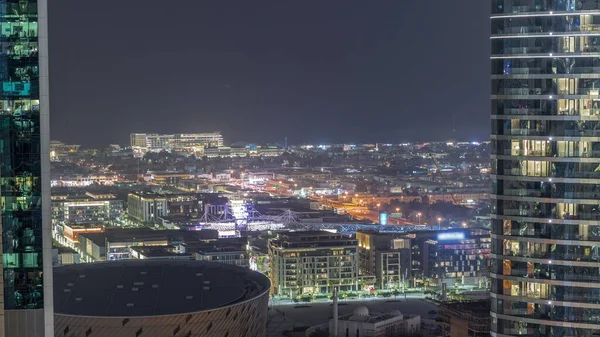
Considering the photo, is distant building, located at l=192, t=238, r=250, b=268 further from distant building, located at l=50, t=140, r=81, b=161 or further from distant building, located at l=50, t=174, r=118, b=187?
distant building, located at l=50, t=174, r=118, b=187

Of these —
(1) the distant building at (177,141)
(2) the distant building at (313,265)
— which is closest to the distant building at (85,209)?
(2) the distant building at (313,265)

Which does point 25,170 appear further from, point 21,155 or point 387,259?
point 387,259

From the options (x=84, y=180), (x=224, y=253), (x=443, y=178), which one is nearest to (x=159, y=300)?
(x=224, y=253)

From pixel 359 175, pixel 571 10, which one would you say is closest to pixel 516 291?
pixel 571 10

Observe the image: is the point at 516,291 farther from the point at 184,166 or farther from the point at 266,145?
the point at 266,145

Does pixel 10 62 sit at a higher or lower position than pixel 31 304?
higher

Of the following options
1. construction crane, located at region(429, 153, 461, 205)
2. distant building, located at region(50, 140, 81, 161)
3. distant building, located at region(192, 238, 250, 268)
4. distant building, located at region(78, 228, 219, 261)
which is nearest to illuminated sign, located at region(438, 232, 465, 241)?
distant building, located at region(192, 238, 250, 268)
